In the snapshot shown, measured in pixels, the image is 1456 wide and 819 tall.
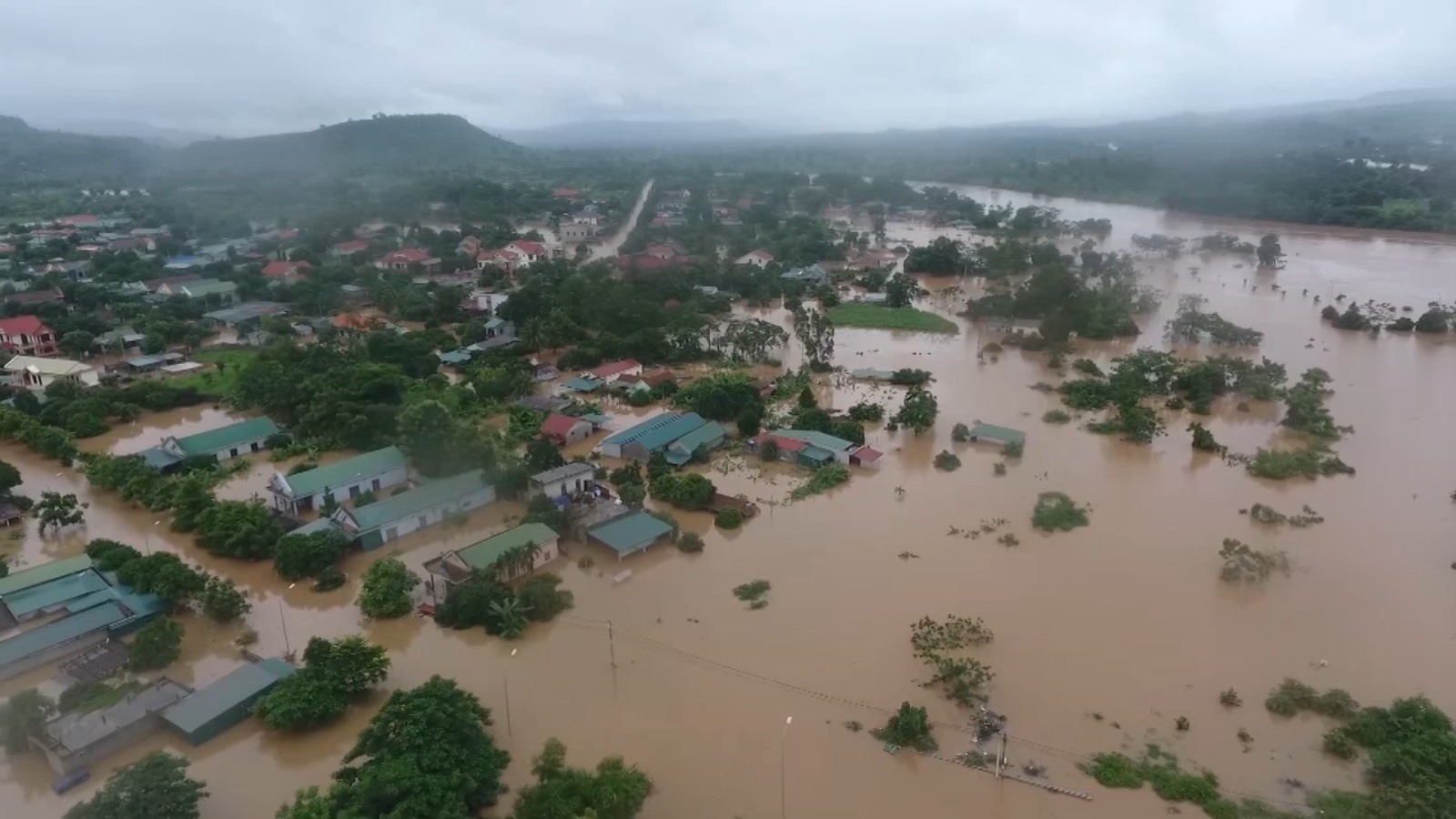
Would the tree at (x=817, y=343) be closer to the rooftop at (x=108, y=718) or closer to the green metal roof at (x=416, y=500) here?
the green metal roof at (x=416, y=500)

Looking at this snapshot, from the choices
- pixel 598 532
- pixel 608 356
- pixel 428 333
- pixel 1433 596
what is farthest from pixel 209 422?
pixel 1433 596

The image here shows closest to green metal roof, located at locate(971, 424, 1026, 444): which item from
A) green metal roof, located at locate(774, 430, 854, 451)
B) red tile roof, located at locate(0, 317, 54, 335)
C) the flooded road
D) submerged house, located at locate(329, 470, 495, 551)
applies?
green metal roof, located at locate(774, 430, 854, 451)

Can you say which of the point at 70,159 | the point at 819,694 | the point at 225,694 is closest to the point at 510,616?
the point at 225,694

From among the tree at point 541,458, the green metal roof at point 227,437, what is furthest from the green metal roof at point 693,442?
the green metal roof at point 227,437

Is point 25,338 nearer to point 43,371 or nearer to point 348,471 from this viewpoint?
point 43,371

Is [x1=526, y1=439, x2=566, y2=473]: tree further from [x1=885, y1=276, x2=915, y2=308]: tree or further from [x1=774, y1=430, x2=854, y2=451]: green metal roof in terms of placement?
[x1=885, y1=276, x2=915, y2=308]: tree
